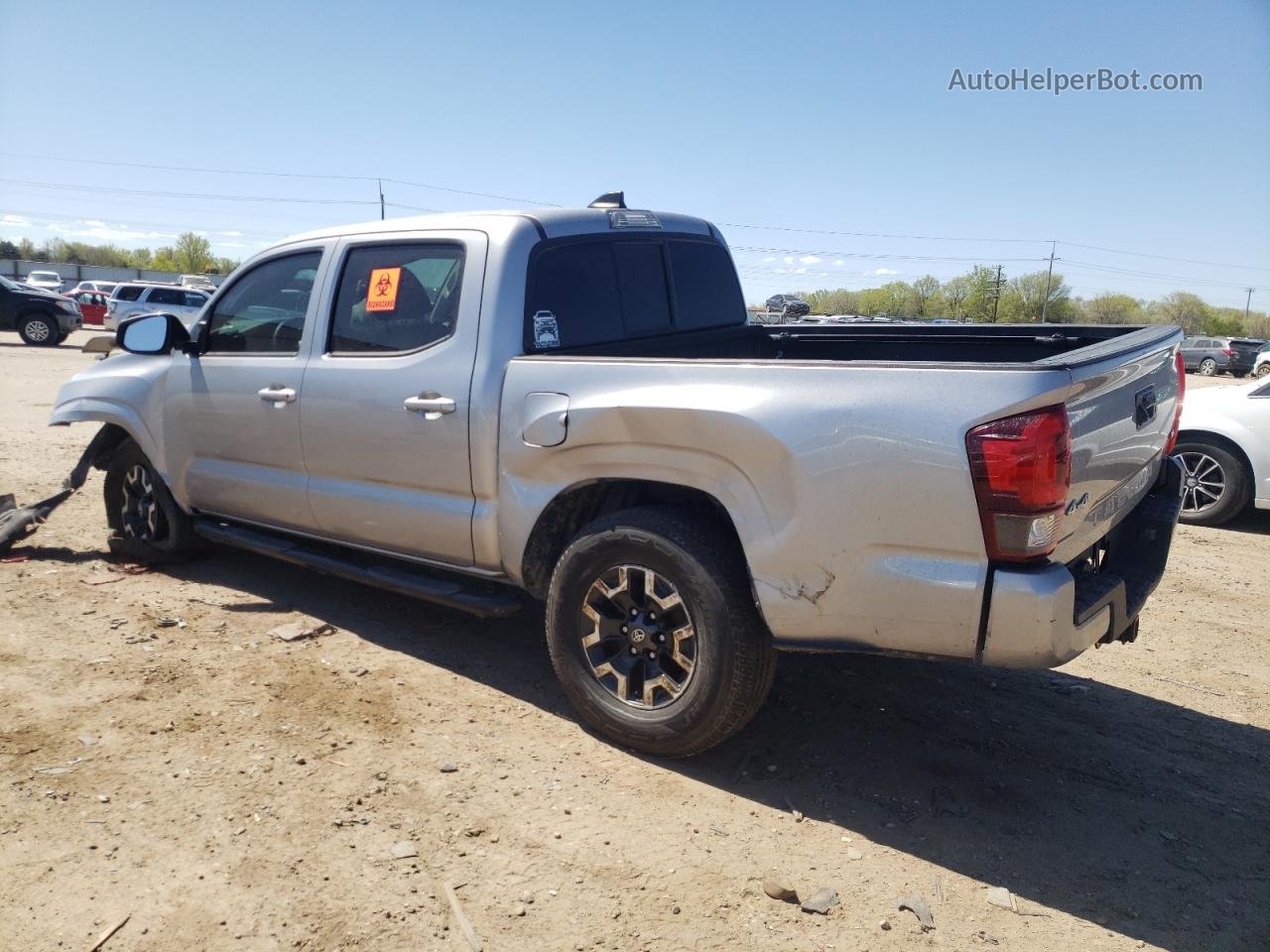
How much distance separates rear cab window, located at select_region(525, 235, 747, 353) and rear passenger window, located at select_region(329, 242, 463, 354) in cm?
37

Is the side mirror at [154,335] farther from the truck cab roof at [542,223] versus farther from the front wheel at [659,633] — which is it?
the front wheel at [659,633]

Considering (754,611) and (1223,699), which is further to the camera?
(1223,699)

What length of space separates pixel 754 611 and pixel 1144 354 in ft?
5.36

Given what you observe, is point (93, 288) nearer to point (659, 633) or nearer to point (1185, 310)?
point (659, 633)

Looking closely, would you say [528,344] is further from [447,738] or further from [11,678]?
[11,678]

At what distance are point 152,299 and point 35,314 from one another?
3.38m

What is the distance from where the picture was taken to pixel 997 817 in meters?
3.24

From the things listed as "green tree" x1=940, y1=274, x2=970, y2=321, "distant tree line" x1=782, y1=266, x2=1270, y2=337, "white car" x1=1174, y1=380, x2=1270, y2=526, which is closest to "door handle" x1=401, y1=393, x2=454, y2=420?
"white car" x1=1174, y1=380, x2=1270, y2=526

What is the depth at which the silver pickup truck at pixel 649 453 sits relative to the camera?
2.79 m

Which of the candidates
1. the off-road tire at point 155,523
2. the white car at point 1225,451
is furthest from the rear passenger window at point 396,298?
the white car at point 1225,451

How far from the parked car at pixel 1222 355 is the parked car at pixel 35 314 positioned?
Answer: 38.2m

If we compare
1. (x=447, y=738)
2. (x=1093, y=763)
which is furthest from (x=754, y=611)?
(x=1093, y=763)

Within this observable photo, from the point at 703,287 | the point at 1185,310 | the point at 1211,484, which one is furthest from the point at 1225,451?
the point at 1185,310

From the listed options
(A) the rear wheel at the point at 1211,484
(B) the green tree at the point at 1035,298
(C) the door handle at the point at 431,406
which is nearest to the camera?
(C) the door handle at the point at 431,406
